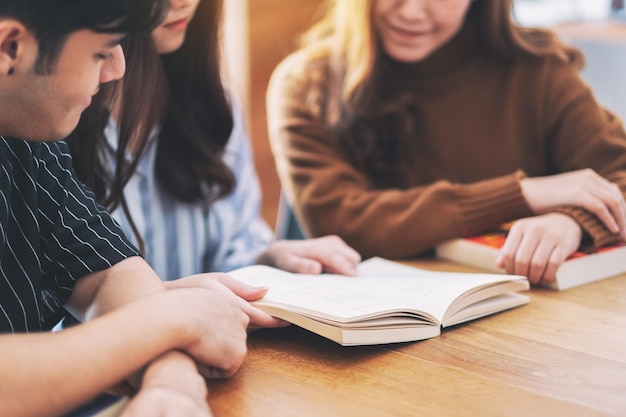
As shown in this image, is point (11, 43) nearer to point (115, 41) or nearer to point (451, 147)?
point (115, 41)

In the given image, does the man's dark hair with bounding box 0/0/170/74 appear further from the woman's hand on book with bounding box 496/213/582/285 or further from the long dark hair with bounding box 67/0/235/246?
the woman's hand on book with bounding box 496/213/582/285

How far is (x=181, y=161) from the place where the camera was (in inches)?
62.3

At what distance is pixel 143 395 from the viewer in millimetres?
763

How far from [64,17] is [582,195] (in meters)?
0.90

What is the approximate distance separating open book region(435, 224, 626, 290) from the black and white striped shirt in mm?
598

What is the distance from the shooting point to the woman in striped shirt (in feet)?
4.43

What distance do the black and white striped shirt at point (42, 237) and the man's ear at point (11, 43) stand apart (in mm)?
187

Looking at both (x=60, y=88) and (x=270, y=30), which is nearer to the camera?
(x=60, y=88)

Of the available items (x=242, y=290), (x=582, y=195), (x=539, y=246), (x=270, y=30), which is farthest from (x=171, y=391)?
(x=270, y=30)

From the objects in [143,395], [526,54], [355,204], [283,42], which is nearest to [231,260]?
[355,204]

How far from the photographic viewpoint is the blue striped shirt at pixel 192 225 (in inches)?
60.7

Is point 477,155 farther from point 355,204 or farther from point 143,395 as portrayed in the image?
point 143,395

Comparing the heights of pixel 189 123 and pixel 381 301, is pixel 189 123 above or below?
above

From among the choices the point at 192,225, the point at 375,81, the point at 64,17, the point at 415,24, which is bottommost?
the point at 192,225
